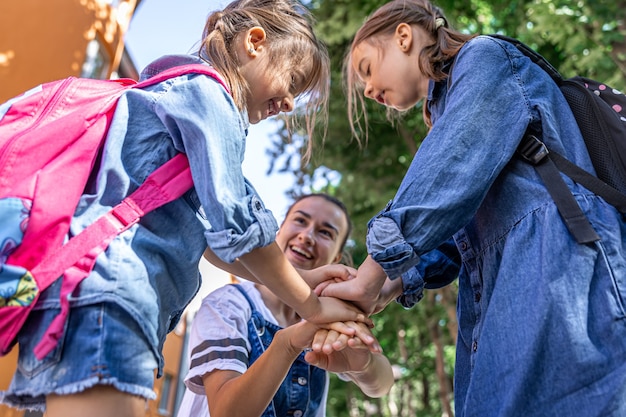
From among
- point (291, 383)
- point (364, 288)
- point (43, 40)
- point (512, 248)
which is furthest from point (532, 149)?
point (43, 40)

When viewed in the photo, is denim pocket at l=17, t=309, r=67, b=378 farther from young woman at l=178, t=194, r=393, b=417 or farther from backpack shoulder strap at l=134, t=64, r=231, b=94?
young woman at l=178, t=194, r=393, b=417

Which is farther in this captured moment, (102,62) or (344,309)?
(102,62)

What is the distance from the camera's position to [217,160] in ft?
5.26

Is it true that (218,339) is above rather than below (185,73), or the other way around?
below

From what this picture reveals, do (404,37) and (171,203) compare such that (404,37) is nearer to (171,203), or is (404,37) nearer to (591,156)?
(591,156)

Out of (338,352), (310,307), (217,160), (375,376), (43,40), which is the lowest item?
(375,376)

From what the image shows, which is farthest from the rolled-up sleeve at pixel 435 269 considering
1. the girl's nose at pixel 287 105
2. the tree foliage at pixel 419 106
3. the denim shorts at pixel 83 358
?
the tree foliage at pixel 419 106

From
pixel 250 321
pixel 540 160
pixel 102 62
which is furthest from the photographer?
pixel 102 62

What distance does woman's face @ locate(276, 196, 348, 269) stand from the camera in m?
3.63

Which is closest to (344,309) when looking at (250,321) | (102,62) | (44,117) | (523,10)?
(250,321)

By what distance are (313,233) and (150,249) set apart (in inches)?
86.0

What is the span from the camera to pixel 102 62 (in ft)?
32.8

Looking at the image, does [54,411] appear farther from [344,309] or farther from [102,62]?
[102,62]

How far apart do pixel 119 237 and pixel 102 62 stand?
9328mm
